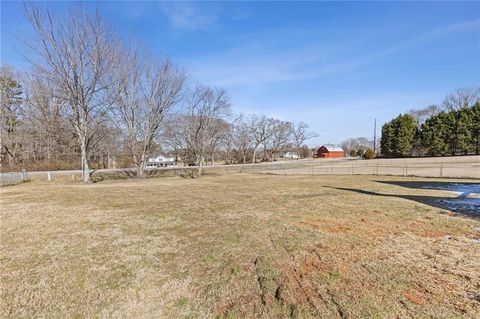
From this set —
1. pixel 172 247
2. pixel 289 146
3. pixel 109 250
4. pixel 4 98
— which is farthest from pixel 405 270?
pixel 289 146

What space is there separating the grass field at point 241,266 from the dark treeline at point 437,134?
46462mm

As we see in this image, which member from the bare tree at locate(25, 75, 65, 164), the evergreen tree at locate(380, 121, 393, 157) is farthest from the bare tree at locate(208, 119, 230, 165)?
the evergreen tree at locate(380, 121, 393, 157)

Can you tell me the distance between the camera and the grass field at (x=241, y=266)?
8.89ft

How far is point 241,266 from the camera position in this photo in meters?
3.67

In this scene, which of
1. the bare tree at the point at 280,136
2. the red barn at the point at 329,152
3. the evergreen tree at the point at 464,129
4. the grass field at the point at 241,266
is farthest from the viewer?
the red barn at the point at 329,152

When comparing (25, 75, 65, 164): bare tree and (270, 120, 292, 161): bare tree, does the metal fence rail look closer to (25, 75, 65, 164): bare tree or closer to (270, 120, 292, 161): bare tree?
(25, 75, 65, 164): bare tree

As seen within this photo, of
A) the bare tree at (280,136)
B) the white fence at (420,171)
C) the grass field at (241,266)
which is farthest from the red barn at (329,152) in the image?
the grass field at (241,266)

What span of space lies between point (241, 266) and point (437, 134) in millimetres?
52270

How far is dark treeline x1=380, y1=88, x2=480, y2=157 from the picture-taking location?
133 ft

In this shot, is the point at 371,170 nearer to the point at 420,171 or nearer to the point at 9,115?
the point at 420,171

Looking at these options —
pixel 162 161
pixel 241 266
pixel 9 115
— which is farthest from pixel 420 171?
pixel 162 161

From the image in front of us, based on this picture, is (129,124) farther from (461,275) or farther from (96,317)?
(461,275)

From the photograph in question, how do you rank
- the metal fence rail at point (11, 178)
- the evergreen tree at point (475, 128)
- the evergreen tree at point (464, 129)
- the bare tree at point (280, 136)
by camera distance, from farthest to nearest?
the bare tree at point (280, 136) < the evergreen tree at point (464, 129) < the evergreen tree at point (475, 128) < the metal fence rail at point (11, 178)

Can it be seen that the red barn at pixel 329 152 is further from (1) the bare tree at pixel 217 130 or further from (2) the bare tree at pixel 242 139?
(1) the bare tree at pixel 217 130
